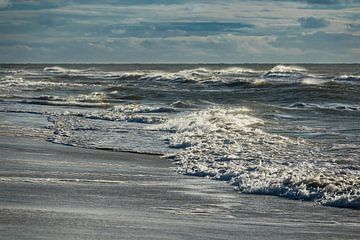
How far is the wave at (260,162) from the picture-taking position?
408 inches

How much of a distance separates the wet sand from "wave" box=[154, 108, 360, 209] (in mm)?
432

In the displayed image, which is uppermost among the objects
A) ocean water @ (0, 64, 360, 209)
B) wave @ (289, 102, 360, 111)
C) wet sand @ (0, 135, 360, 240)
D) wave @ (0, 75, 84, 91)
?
A: wet sand @ (0, 135, 360, 240)

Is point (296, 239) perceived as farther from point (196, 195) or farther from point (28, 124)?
point (28, 124)

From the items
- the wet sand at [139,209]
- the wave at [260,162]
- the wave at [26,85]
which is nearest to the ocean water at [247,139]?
the wave at [260,162]

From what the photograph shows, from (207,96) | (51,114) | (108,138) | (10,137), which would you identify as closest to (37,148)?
(10,137)

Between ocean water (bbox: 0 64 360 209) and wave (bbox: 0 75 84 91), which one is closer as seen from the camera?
ocean water (bbox: 0 64 360 209)

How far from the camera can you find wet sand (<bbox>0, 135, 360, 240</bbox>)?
7352mm

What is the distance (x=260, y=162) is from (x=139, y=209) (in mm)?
5038

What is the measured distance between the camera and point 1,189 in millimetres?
9602

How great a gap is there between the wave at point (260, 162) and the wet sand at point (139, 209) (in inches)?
17.0

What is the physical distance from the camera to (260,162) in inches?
526

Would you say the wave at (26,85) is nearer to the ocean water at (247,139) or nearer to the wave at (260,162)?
the ocean water at (247,139)

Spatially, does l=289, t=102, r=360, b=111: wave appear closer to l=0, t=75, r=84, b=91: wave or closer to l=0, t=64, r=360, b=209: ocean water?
l=0, t=64, r=360, b=209: ocean water

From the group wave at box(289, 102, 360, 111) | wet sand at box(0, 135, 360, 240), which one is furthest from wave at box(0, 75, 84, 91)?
wet sand at box(0, 135, 360, 240)
